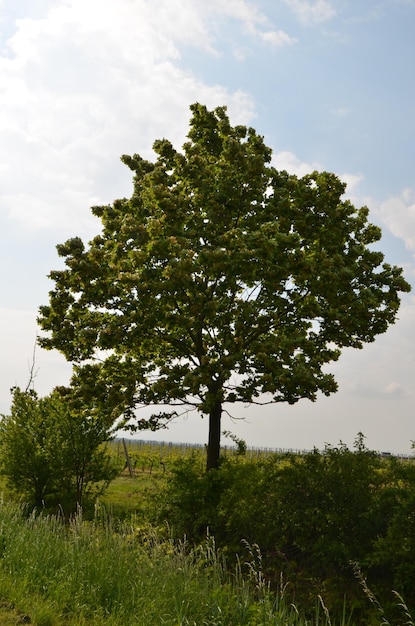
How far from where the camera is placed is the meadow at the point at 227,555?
793 centimetres

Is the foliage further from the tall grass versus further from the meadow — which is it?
the tall grass

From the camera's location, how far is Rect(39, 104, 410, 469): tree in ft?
54.2

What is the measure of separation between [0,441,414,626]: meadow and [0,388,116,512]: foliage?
3.97 meters

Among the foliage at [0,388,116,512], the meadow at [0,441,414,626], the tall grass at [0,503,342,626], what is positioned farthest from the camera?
the foliage at [0,388,116,512]

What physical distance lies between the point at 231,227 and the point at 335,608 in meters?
10.6

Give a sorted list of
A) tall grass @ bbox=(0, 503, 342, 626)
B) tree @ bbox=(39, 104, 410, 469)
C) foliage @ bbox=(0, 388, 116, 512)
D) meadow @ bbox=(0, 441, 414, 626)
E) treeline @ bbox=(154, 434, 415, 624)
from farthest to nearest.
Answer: foliage @ bbox=(0, 388, 116, 512) → tree @ bbox=(39, 104, 410, 469) → treeline @ bbox=(154, 434, 415, 624) → meadow @ bbox=(0, 441, 414, 626) → tall grass @ bbox=(0, 503, 342, 626)

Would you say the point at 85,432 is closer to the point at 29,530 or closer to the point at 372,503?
the point at 29,530

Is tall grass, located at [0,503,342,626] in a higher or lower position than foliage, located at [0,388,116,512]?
lower

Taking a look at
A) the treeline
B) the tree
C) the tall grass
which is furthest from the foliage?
the tall grass

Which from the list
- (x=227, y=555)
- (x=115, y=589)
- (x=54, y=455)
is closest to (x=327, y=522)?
(x=227, y=555)

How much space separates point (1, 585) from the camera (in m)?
8.16

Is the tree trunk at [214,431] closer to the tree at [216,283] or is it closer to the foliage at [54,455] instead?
the tree at [216,283]

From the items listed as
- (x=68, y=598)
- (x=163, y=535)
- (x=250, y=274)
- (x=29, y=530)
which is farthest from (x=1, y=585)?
(x=250, y=274)

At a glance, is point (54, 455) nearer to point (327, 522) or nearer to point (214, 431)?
point (214, 431)
